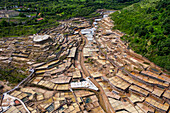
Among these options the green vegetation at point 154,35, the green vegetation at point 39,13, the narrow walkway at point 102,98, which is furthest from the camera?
the green vegetation at point 39,13

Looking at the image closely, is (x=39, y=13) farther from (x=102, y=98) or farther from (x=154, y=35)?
(x=102, y=98)

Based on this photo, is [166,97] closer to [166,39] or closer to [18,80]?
Result: [166,39]

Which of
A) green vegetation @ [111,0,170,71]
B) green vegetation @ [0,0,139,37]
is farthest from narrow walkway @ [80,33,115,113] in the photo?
green vegetation @ [0,0,139,37]

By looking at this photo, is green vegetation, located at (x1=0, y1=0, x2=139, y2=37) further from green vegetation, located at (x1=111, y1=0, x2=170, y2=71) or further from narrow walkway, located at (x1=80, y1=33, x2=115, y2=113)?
green vegetation, located at (x1=111, y1=0, x2=170, y2=71)

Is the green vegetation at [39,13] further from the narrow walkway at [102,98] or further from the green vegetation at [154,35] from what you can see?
the green vegetation at [154,35]

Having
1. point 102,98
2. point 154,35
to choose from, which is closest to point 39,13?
point 154,35

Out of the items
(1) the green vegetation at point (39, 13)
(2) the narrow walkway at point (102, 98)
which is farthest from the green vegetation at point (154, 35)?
(1) the green vegetation at point (39, 13)

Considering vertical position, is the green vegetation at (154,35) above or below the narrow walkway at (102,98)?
above

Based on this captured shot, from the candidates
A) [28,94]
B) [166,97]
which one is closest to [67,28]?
[28,94]
